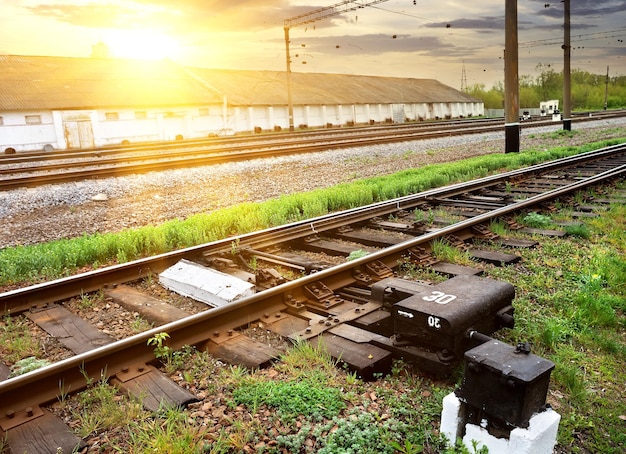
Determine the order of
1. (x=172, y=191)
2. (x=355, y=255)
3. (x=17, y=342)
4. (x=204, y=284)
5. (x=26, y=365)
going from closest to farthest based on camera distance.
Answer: (x=26, y=365), (x=17, y=342), (x=204, y=284), (x=355, y=255), (x=172, y=191)

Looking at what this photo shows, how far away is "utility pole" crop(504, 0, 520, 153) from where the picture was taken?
1623cm

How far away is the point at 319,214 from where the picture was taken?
8.70 meters

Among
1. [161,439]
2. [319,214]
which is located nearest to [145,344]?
[161,439]

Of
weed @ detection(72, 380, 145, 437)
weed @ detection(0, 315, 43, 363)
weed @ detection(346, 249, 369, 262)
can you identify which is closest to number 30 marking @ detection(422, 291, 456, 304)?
weed @ detection(72, 380, 145, 437)

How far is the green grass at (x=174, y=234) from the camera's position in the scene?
638 cm

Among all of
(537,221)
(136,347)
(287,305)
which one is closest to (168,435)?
(136,347)

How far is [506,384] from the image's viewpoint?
8.28ft

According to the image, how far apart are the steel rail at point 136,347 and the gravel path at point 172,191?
16.9 feet

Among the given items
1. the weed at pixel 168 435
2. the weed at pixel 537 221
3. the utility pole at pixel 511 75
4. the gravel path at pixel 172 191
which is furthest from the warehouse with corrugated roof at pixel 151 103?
the weed at pixel 168 435

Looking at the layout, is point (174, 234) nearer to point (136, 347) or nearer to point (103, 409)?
point (136, 347)

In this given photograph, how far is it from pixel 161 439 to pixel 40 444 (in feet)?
2.32

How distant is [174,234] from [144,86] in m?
38.1

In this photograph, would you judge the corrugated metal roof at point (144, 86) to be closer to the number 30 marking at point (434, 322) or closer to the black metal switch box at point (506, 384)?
the number 30 marking at point (434, 322)

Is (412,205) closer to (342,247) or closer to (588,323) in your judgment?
(342,247)
